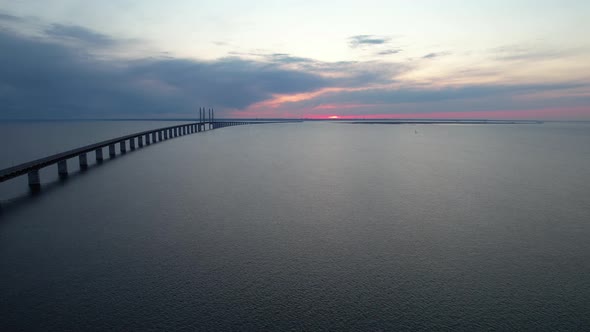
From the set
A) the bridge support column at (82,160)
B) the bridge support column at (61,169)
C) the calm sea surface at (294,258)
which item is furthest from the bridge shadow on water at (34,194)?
the bridge support column at (82,160)

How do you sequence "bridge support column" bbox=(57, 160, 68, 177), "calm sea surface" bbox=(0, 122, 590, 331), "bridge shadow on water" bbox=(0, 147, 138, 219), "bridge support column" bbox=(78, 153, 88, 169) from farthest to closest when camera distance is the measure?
"bridge support column" bbox=(78, 153, 88, 169) → "bridge support column" bbox=(57, 160, 68, 177) → "bridge shadow on water" bbox=(0, 147, 138, 219) → "calm sea surface" bbox=(0, 122, 590, 331)

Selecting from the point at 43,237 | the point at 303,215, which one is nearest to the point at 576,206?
the point at 303,215

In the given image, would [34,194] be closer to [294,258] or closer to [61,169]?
[61,169]

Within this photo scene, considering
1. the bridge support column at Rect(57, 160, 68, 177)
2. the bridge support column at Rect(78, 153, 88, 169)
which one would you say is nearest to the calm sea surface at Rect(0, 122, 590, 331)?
the bridge support column at Rect(57, 160, 68, 177)

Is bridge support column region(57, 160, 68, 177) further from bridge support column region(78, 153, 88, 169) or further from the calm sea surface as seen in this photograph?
the calm sea surface

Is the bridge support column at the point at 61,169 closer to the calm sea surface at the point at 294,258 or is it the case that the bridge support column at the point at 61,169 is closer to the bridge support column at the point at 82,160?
the bridge support column at the point at 82,160

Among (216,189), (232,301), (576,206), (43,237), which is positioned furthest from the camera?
(216,189)

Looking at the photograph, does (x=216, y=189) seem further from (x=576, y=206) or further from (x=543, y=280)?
(x=576, y=206)

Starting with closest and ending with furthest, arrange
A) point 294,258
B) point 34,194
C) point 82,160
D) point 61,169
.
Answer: point 294,258, point 34,194, point 61,169, point 82,160

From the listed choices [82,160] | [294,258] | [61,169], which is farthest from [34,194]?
[294,258]
